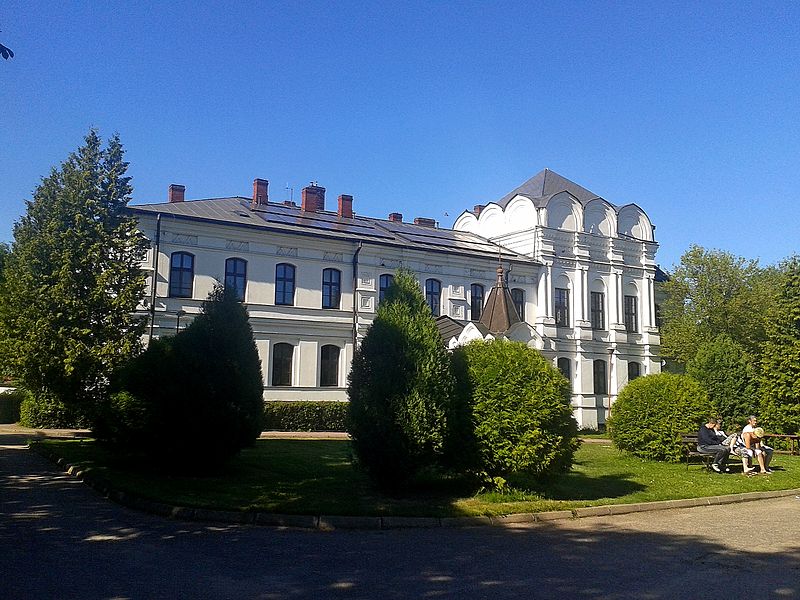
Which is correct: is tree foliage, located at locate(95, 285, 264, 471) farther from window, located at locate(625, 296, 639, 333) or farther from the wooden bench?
window, located at locate(625, 296, 639, 333)

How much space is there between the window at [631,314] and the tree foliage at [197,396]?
3078 centimetres

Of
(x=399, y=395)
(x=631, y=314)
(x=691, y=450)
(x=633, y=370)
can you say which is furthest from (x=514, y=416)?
(x=631, y=314)

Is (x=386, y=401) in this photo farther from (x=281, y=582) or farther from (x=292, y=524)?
(x=281, y=582)

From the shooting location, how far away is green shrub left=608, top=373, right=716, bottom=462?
18.8 m

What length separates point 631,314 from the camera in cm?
4084

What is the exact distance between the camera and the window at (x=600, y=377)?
38500 mm

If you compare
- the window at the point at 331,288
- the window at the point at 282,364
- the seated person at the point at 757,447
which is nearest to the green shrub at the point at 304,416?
the window at the point at 282,364

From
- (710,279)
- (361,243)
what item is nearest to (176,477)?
(361,243)

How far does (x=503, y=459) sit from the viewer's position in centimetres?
1182

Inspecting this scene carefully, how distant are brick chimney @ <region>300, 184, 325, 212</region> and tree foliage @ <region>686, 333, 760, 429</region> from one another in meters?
21.7

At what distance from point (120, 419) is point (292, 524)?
241 inches

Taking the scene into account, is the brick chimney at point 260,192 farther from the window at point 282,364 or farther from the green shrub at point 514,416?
the green shrub at point 514,416

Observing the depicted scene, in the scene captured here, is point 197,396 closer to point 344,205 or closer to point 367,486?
point 367,486

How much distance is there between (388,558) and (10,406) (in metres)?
27.5
